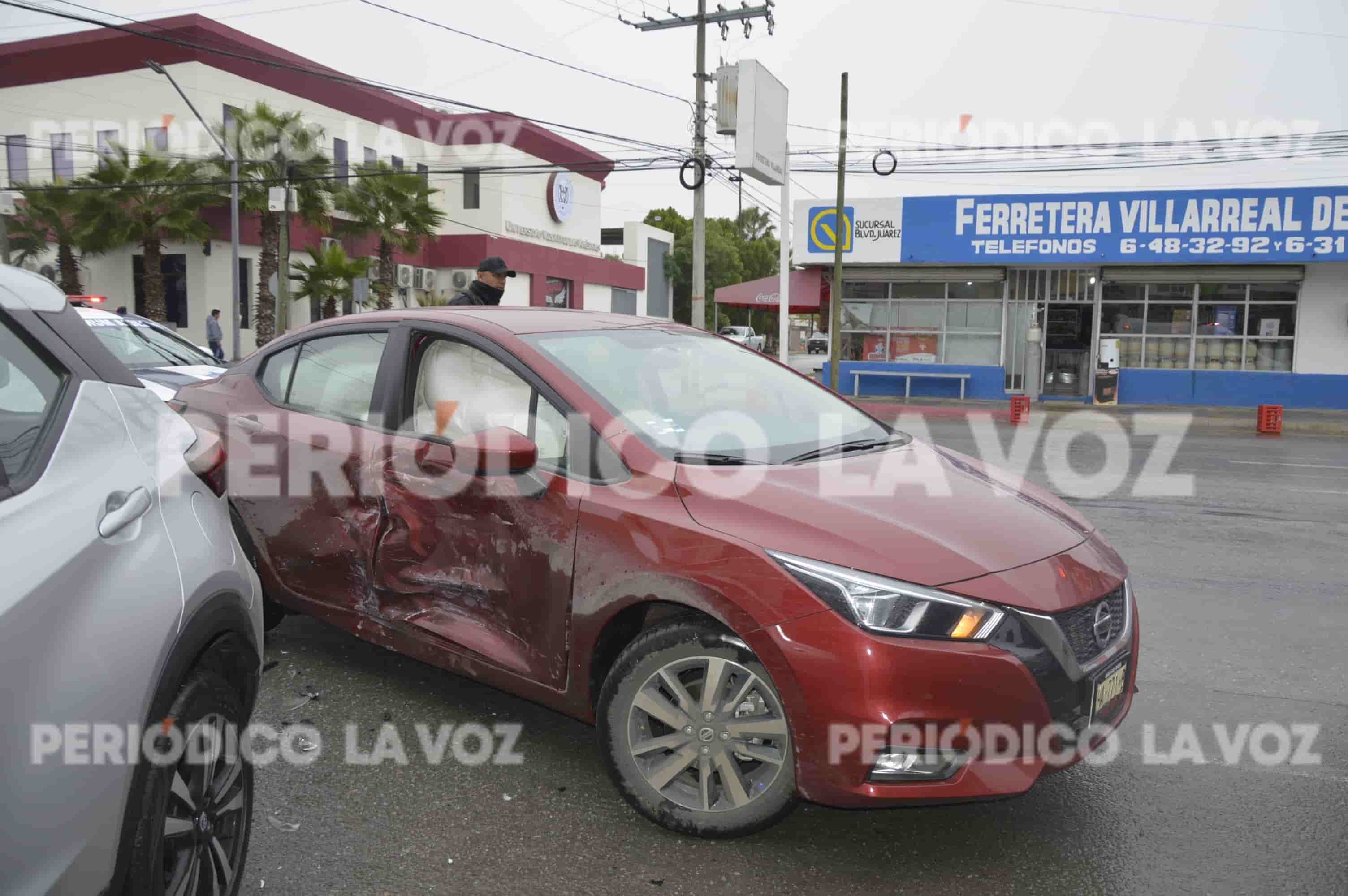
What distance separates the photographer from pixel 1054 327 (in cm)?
2419

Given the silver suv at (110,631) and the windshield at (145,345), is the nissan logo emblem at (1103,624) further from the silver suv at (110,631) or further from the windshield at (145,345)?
the windshield at (145,345)

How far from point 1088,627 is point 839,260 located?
67.7 ft

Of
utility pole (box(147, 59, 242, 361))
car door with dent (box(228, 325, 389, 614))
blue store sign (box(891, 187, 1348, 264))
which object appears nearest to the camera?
car door with dent (box(228, 325, 389, 614))

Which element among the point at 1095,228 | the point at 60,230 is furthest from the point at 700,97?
the point at 60,230

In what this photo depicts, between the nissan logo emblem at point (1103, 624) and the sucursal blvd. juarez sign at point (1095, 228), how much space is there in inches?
790

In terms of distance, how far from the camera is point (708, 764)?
2939 millimetres

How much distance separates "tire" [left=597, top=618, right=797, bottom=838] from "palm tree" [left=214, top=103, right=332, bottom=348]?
1072 inches

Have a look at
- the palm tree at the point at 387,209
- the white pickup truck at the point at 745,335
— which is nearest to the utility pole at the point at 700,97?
the palm tree at the point at 387,209

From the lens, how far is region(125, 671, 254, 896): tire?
1.99m

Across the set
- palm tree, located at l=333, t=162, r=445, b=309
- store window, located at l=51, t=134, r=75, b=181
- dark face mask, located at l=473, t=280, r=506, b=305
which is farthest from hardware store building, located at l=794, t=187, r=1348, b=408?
store window, located at l=51, t=134, r=75, b=181

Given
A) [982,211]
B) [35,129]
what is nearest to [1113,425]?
[982,211]

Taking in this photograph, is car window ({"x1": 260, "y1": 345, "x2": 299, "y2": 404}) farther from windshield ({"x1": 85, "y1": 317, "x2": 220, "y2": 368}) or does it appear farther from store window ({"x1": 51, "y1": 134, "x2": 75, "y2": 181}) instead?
store window ({"x1": 51, "y1": 134, "x2": 75, "y2": 181})

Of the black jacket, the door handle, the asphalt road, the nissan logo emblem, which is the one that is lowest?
the asphalt road

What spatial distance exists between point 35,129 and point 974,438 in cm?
3361
